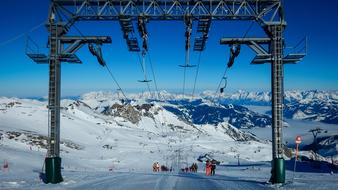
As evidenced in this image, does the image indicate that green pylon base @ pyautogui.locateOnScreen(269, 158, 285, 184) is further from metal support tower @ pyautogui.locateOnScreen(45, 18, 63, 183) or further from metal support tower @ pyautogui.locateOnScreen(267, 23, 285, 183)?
metal support tower @ pyautogui.locateOnScreen(45, 18, 63, 183)

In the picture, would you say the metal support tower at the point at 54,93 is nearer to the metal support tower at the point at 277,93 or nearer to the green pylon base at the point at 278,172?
the green pylon base at the point at 278,172

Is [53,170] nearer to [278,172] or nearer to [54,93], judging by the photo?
[54,93]

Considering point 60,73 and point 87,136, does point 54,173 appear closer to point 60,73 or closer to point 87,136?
point 60,73

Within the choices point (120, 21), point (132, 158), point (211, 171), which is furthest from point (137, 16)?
point (132, 158)

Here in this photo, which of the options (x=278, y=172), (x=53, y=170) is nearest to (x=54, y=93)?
(x=53, y=170)

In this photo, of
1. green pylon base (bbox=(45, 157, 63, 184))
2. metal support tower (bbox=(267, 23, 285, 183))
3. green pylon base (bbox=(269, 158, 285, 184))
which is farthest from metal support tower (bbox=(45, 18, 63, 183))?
metal support tower (bbox=(267, 23, 285, 183))

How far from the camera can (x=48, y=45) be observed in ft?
78.0

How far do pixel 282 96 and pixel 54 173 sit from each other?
14.0 m

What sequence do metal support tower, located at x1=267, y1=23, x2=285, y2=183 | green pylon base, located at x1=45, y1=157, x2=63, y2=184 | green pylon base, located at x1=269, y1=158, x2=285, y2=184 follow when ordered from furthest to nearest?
metal support tower, located at x1=267, y1=23, x2=285, y2=183 → green pylon base, located at x1=269, y1=158, x2=285, y2=184 → green pylon base, located at x1=45, y1=157, x2=63, y2=184

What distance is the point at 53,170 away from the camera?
22688 millimetres

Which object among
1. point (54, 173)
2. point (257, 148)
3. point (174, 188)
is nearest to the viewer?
point (174, 188)

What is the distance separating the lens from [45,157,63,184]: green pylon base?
73.8 ft

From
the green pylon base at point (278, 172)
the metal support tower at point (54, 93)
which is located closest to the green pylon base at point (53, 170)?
the metal support tower at point (54, 93)

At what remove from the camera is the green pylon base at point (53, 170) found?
22.5 metres
